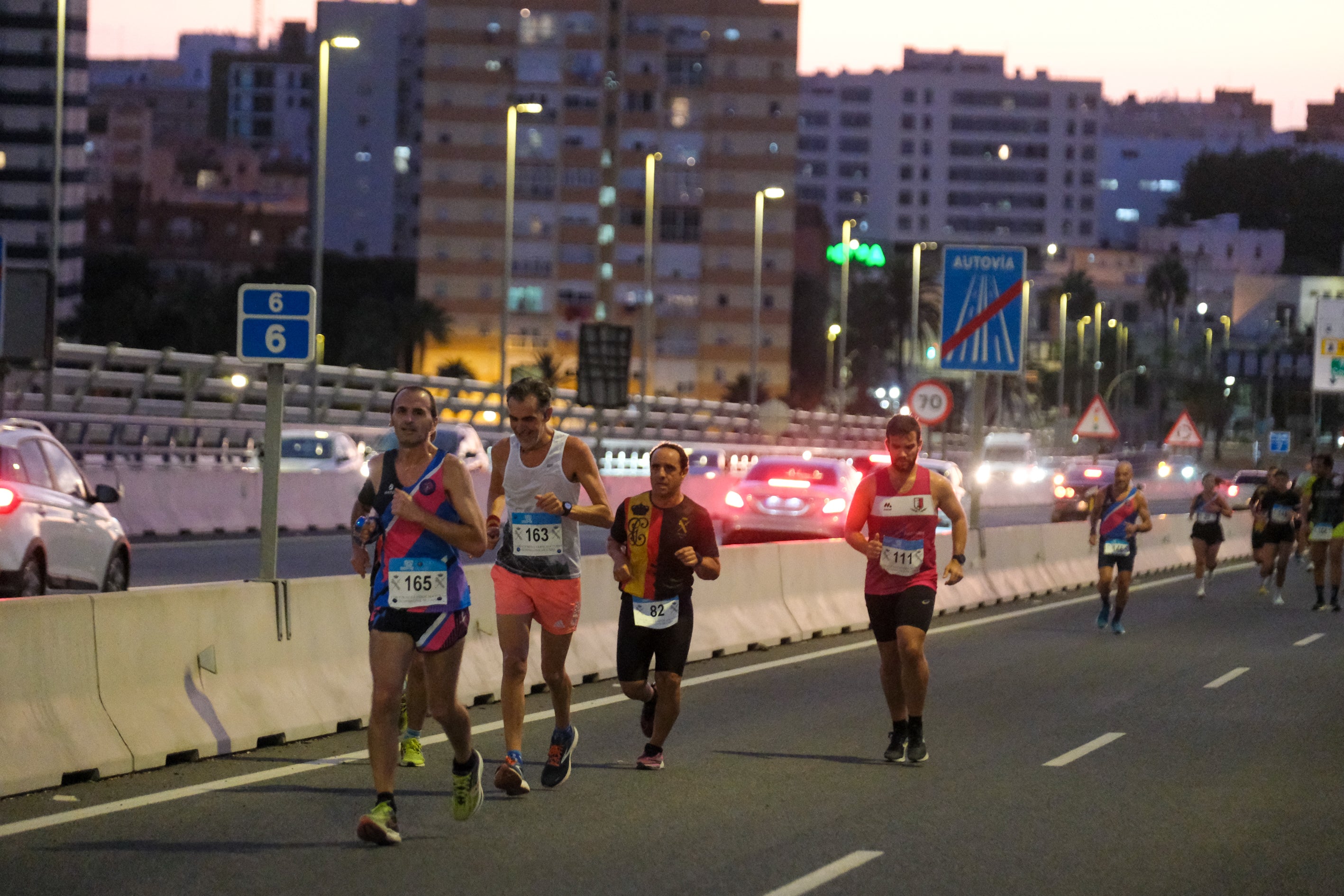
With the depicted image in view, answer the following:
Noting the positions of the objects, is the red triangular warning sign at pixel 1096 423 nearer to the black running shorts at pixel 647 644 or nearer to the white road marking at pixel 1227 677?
the white road marking at pixel 1227 677

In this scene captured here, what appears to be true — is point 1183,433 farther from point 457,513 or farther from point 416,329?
point 416,329

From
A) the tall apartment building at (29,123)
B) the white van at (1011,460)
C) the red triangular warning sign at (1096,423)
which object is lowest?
the white van at (1011,460)

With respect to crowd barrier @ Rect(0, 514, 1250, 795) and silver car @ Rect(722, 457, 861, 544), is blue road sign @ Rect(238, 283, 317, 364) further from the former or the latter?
silver car @ Rect(722, 457, 861, 544)

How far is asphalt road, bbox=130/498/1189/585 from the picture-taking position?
2328 centimetres

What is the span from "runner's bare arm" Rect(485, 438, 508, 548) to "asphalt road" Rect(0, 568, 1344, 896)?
1.27 metres

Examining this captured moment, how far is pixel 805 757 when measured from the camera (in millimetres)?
11539

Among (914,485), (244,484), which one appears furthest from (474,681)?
(244,484)

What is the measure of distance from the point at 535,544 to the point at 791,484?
1957 cm

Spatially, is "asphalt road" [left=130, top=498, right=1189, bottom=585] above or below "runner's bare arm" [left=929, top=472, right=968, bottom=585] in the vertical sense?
below

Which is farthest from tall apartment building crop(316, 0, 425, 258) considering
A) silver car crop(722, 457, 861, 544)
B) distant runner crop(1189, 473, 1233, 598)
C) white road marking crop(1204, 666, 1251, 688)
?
white road marking crop(1204, 666, 1251, 688)

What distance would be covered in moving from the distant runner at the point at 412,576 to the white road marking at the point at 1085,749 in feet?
13.9

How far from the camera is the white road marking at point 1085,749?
11.5 m

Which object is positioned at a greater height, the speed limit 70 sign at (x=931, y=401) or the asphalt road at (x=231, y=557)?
the speed limit 70 sign at (x=931, y=401)

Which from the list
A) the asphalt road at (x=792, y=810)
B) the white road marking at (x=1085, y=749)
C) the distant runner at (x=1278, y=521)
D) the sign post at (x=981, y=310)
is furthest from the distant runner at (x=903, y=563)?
the distant runner at (x=1278, y=521)
